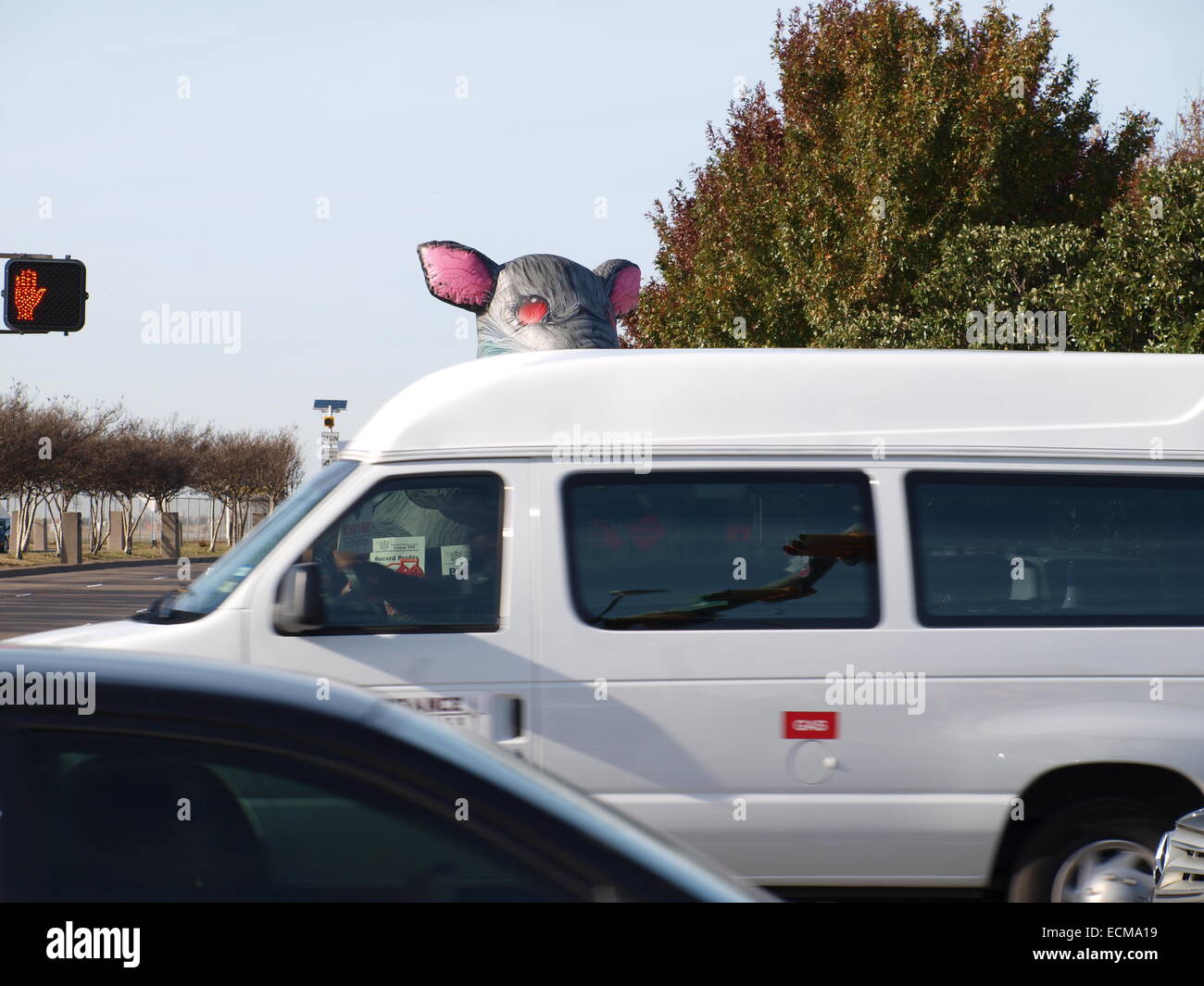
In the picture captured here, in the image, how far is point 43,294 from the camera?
45.9 ft

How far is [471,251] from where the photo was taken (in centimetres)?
1251

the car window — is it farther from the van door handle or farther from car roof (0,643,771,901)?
the van door handle

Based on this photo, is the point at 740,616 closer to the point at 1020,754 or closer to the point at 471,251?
the point at 1020,754

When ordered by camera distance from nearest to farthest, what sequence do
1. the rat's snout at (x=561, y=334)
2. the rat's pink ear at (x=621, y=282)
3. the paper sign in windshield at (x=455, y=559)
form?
1. the paper sign in windshield at (x=455, y=559)
2. the rat's snout at (x=561, y=334)
3. the rat's pink ear at (x=621, y=282)

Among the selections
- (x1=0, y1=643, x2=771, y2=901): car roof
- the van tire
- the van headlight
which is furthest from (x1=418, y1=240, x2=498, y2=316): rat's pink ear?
(x1=0, y1=643, x2=771, y2=901): car roof

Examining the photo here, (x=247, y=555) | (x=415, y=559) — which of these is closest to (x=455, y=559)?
(x=415, y=559)

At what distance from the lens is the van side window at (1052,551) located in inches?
187

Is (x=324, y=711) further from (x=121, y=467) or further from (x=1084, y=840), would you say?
(x=121, y=467)

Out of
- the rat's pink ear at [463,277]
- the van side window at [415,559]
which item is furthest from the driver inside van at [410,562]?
the rat's pink ear at [463,277]

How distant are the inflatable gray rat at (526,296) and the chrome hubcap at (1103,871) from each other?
801 centimetres

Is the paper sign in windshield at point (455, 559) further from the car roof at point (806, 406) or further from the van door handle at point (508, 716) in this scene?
the van door handle at point (508, 716)
